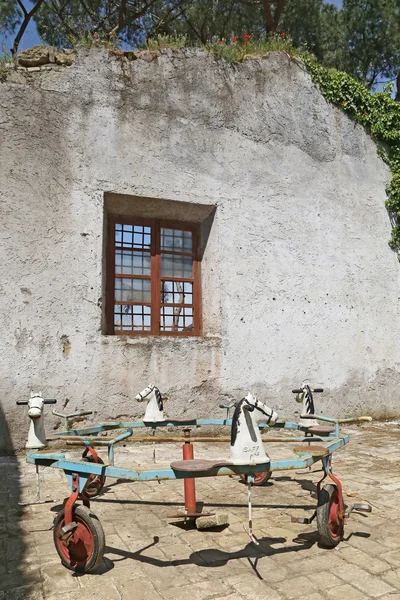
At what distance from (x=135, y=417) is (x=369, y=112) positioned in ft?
21.9

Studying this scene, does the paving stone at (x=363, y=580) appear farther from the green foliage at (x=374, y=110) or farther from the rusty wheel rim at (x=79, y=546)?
the green foliage at (x=374, y=110)

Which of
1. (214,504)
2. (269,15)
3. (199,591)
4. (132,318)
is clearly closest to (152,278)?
(132,318)

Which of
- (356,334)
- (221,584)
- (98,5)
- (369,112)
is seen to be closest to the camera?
(221,584)

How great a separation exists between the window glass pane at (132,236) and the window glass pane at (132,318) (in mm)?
885

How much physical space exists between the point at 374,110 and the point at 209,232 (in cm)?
406

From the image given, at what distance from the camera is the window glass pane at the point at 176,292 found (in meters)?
7.57

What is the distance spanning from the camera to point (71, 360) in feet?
21.5

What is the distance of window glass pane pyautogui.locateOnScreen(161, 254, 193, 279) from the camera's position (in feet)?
25.0

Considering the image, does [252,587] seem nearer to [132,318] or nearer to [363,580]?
[363,580]

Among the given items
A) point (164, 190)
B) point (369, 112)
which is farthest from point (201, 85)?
point (369, 112)

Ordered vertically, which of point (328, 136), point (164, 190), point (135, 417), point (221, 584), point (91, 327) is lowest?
point (221, 584)

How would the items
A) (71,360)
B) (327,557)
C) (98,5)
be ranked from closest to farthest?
1. (327,557)
2. (71,360)
3. (98,5)

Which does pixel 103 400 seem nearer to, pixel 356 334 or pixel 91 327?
pixel 91 327

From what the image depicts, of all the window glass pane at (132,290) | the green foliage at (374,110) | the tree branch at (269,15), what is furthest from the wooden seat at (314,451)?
the tree branch at (269,15)
